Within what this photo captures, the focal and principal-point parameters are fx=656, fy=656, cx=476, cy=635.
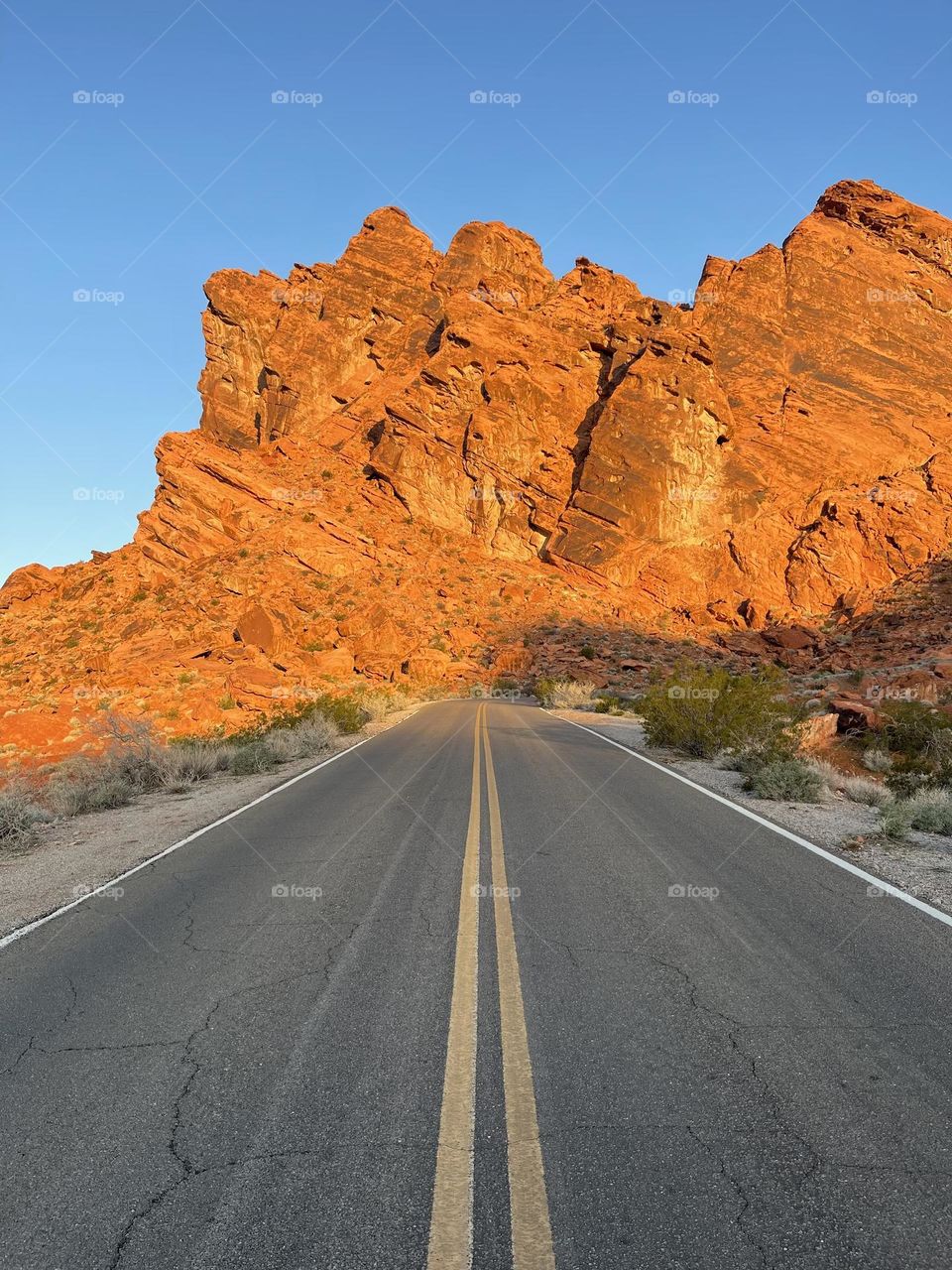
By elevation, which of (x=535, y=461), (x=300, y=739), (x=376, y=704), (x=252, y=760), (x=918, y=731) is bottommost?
(x=252, y=760)

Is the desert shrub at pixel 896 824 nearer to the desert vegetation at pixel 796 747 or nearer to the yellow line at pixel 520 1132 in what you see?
the desert vegetation at pixel 796 747

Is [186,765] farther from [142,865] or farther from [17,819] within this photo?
[142,865]

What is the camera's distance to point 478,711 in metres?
27.9

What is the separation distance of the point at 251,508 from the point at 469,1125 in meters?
59.0

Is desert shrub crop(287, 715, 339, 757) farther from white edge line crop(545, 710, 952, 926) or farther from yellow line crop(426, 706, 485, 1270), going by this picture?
yellow line crop(426, 706, 485, 1270)

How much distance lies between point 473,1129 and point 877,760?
13.2 meters

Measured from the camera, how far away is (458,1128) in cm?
276

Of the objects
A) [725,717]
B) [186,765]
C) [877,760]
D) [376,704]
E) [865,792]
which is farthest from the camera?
[376,704]

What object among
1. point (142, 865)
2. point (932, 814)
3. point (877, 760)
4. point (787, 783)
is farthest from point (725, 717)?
point (142, 865)

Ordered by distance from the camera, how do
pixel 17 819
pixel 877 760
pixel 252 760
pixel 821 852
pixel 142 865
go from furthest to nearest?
pixel 252 760 < pixel 877 760 < pixel 17 819 < pixel 142 865 < pixel 821 852

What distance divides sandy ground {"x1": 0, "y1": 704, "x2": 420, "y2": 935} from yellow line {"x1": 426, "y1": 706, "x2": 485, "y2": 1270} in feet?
12.9

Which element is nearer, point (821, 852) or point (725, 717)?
point (821, 852)

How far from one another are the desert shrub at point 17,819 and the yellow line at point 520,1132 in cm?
710

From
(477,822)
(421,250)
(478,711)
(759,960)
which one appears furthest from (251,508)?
(759,960)
